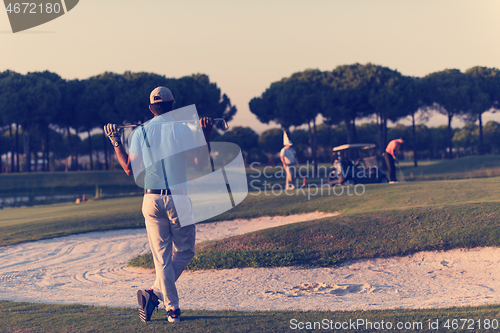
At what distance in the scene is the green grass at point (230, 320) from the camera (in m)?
5.01

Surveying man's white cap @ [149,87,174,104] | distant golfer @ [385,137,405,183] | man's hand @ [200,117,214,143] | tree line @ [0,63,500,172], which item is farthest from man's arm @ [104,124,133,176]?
tree line @ [0,63,500,172]

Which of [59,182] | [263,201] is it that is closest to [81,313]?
[263,201]

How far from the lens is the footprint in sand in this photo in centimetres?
739

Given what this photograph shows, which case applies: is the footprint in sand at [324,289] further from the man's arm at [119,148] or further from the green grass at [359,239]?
the man's arm at [119,148]

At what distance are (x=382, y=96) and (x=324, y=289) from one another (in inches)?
1984

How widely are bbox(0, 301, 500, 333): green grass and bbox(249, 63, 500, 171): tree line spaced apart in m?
51.3

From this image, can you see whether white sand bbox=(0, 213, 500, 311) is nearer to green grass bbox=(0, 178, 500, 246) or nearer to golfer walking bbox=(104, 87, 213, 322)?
golfer walking bbox=(104, 87, 213, 322)

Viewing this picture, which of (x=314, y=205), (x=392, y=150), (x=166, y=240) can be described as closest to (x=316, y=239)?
(x=166, y=240)

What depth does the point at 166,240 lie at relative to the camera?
5355 mm

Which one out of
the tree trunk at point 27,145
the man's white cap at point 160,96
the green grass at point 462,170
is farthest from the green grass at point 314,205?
the tree trunk at point 27,145

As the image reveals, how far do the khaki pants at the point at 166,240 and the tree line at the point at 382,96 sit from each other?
51.8m

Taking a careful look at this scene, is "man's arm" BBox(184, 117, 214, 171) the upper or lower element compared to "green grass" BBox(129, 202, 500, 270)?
upper

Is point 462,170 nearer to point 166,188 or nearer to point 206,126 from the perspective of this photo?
point 206,126

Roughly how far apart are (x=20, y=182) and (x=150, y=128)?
156 ft
